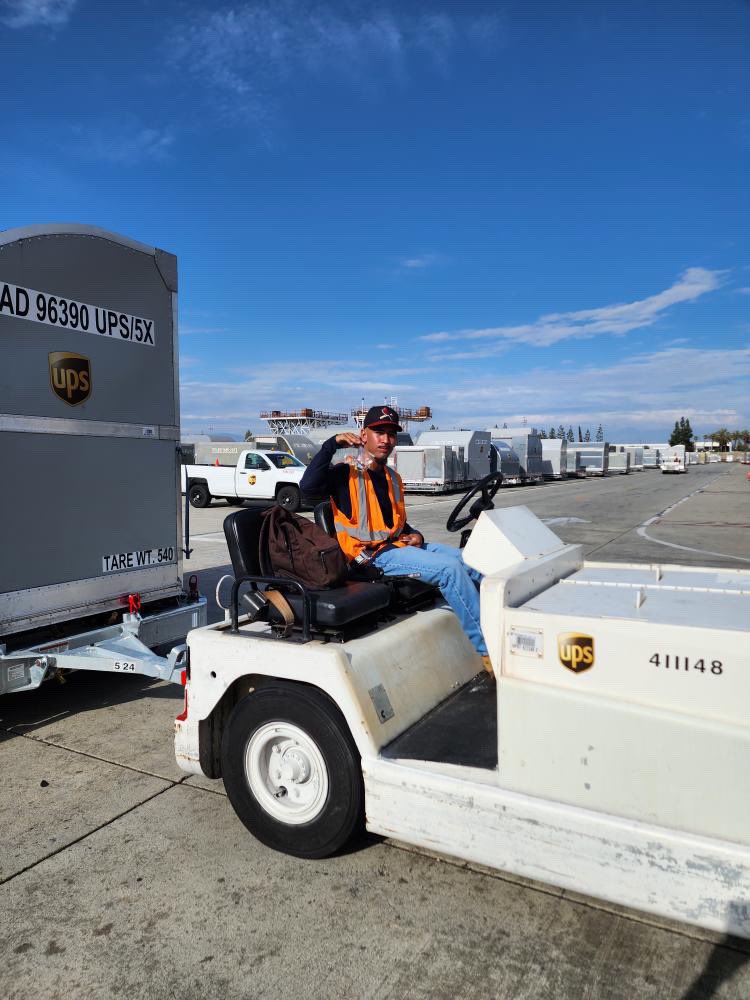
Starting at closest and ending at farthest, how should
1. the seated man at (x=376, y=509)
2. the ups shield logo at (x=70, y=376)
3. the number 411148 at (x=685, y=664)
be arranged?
the number 411148 at (x=685, y=664)
the seated man at (x=376, y=509)
the ups shield logo at (x=70, y=376)

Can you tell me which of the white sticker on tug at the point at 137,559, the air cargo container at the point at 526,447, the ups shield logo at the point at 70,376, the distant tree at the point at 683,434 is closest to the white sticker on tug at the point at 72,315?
the ups shield logo at the point at 70,376

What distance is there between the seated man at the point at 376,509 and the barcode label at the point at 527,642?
3.96 ft

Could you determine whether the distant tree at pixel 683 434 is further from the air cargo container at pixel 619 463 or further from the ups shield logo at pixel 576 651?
the ups shield logo at pixel 576 651

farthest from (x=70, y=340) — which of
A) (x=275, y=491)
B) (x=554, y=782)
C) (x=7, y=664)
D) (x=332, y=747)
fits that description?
(x=275, y=491)

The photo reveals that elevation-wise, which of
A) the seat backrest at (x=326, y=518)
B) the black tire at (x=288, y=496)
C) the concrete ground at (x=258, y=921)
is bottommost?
the concrete ground at (x=258, y=921)

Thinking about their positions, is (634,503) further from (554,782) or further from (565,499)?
(554,782)

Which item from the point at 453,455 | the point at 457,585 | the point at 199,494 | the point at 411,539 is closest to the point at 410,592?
the point at 457,585

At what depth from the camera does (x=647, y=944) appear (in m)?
2.29

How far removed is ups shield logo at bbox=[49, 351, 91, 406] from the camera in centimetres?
404

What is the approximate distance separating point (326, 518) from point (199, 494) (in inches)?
699

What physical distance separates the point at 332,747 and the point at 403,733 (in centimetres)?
32

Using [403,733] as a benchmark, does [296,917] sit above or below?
below

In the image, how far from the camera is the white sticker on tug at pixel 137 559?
445cm

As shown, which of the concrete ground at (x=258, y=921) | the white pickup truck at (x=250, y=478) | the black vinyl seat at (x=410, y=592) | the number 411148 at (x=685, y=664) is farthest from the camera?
the white pickup truck at (x=250, y=478)
